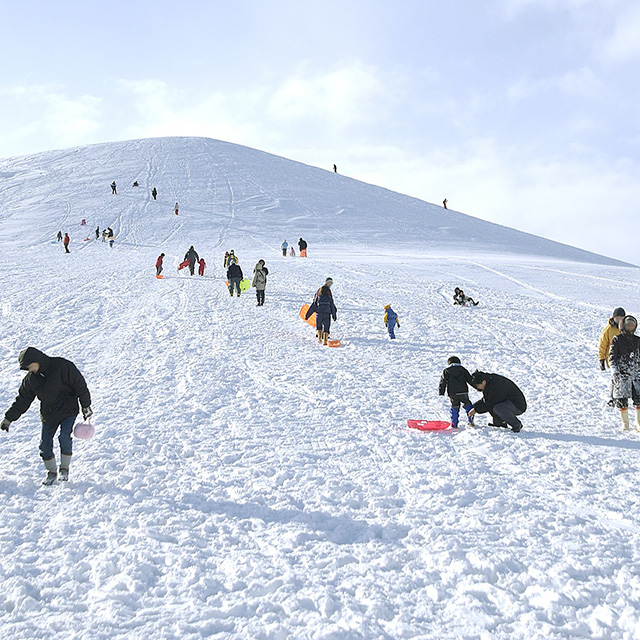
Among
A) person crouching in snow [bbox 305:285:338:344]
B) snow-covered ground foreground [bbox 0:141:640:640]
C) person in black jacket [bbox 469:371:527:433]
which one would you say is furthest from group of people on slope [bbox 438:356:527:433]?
person crouching in snow [bbox 305:285:338:344]

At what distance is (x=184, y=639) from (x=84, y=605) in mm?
790

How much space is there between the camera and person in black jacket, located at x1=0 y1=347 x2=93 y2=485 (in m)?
5.08

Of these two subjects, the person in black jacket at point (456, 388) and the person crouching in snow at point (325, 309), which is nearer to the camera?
the person in black jacket at point (456, 388)

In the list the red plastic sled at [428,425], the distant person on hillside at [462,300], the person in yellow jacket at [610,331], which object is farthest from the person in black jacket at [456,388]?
the distant person on hillside at [462,300]

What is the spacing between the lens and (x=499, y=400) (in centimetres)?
673

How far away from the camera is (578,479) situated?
17.6ft

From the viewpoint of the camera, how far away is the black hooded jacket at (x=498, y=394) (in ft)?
22.1

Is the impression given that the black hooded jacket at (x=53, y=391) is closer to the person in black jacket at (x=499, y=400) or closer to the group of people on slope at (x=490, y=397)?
the group of people on slope at (x=490, y=397)

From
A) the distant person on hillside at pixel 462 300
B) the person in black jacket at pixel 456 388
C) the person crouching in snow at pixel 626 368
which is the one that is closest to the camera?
the person crouching in snow at pixel 626 368

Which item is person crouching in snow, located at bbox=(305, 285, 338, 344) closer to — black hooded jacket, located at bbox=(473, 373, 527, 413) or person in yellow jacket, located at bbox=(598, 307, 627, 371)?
black hooded jacket, located at bbox=(473, 373, 527, 413)

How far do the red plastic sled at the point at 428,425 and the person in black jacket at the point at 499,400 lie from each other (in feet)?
1.23

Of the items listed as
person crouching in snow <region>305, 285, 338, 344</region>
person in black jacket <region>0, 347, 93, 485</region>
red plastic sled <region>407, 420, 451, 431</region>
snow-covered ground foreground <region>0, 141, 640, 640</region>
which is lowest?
snow-covered ground foreground <region>0, 141, 640, 640</region>

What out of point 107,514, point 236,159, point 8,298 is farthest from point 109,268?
point 236,159

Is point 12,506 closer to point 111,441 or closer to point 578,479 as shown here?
point 111,441
